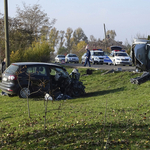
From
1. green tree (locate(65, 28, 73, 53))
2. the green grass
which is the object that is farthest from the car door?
green tree (locate(65, 28, 73, 53))

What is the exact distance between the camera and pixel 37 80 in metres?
13.0

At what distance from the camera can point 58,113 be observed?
9195mm

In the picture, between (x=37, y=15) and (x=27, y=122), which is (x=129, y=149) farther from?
(x=37, y=15)

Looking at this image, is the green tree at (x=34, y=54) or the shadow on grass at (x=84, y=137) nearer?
the shadow on grass at (x=84, y=137)

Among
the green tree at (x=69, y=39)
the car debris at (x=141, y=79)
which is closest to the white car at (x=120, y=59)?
the car debris at (x=141, y=79)

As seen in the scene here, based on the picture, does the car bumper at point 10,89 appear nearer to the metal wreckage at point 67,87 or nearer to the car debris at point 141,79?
the metal wreckage at point 67,87

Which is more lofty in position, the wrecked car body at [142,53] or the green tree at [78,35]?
the green tree at [78,35]

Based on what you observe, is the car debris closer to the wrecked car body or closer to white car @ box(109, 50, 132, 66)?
the wrecked car body

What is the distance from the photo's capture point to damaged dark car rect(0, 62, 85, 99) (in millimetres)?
12693

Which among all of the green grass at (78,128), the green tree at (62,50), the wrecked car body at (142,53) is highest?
the green tree at (62,50)

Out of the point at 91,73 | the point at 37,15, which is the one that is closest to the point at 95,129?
the point at 91,73

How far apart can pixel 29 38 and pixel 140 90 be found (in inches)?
1099

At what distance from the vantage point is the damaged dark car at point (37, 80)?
41.6 feet

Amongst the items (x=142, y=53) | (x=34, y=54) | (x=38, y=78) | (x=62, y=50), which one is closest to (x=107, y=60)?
(x=34, y=54)
